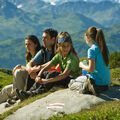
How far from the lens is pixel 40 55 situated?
28.9 feet

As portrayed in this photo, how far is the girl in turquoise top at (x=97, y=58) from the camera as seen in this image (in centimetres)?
635

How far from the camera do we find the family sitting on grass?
6448mm

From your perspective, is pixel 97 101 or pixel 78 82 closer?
pixel 97 101

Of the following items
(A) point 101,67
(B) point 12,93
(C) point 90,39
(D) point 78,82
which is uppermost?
(C) point 90,39

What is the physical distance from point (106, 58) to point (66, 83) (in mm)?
2013

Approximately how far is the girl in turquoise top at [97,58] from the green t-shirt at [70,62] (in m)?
0.90

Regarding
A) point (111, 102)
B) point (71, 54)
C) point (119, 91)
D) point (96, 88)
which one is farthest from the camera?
point (71, 54)

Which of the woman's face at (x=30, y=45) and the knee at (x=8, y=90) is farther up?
the woman's face at (x=30, y=45)

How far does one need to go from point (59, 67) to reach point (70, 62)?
97 cm

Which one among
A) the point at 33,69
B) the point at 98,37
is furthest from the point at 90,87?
the point at 33,69

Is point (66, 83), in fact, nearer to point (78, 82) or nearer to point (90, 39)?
point (78, 82)

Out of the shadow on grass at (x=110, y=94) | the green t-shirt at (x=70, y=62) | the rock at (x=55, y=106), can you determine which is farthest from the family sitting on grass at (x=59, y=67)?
the rock at (x=55, y=106)

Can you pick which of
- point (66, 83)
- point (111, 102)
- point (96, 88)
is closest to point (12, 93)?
point (66, 83)

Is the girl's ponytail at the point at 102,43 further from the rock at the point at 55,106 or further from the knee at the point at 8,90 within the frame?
the knee at the point at 8,90
